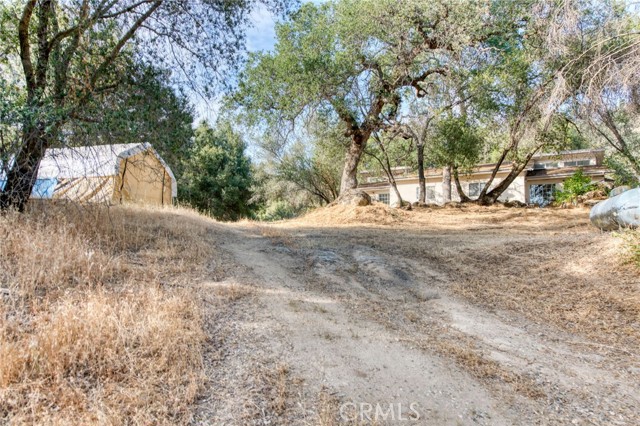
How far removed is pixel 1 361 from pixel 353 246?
5.43 metres

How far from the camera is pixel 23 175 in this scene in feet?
18.6

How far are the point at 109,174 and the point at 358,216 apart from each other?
660 cm

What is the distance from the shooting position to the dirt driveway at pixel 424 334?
7.86 feet

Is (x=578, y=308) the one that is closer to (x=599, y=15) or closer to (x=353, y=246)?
(x=353, y=246)

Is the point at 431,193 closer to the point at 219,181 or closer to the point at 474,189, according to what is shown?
the point at 474,189

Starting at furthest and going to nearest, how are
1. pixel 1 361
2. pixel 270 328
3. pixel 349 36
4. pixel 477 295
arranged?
pixel 349 36 → pixel 477 295 → pixel 270 328 → pixel 1 361

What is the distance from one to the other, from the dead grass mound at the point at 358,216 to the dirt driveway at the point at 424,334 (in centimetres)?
349

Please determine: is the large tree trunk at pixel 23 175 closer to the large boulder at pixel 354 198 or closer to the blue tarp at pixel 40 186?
the blue tarp at pixel 40 186

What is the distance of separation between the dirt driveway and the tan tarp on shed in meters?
2.25

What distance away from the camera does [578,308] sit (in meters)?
4.25

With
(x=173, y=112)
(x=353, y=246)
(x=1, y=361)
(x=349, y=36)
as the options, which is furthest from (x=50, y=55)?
(x=349, y=36)

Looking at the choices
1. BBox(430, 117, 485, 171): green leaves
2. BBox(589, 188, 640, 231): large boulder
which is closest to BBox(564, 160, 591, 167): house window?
BBox(430, 117, 485, 171): green leaves

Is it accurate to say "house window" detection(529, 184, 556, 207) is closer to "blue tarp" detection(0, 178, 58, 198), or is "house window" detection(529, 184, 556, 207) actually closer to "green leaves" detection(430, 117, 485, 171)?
"green leaves" detection(430, 117, 485, 171)

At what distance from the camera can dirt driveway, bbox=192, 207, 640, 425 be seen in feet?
7.86
